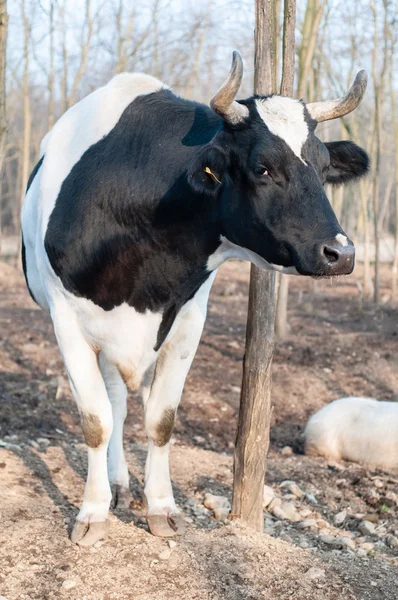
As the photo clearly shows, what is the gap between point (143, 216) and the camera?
12.9ft

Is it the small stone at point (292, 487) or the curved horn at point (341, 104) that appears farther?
the small stone at point (292, 487)

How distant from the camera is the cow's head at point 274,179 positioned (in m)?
3.25

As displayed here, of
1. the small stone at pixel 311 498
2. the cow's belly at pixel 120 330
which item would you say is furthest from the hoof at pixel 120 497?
the small stone at pixel 311 498

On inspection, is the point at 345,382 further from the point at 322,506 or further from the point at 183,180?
the point at 183,180

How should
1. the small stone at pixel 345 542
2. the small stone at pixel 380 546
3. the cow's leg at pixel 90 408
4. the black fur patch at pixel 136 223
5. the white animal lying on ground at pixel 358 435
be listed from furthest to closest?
1. the white animal lying on ground at pixel 358 435
2. the small stone at pixel 380 546
3. the small stone at pixel 345 542
4. the cow's leg at pixel 90 408
5. the black fur patch at pixel 136 223

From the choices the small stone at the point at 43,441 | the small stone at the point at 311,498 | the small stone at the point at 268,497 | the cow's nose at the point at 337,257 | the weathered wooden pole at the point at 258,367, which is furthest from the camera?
the small stone at the point at 43,441

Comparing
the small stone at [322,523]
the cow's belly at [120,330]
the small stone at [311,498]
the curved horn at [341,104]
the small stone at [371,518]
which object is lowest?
the small stone at [371,518]

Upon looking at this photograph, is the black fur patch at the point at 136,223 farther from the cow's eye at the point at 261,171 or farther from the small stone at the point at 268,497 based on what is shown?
the small stone at the point at 268,497

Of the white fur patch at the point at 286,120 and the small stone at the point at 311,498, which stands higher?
the white fur patch at the point at 286,120

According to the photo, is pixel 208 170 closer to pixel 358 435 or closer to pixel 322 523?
pixel 322 523

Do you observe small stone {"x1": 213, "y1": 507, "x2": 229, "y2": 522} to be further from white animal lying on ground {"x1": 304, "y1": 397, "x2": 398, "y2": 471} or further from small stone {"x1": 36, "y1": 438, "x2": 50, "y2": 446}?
white animal lying on ground {"x1": 304, "y1": 397, "x2": 398, "y2": 471}

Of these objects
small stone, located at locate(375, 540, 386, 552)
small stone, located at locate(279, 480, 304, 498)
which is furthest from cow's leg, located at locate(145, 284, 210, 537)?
small stone, located at locate(279, 480, 304, 498)

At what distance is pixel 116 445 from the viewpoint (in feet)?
15.6

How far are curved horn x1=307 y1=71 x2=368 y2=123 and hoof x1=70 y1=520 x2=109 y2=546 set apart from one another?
2433mm
